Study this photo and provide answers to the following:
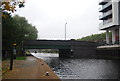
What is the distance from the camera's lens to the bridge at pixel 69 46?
68312 millimetres

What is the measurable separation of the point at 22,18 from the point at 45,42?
12.2m

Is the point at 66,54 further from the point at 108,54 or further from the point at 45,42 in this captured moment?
the point at 108,54

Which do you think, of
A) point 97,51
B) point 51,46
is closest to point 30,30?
point 51,46

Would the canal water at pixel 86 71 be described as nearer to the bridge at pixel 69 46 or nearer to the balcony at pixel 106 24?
the balcony at pixel 106 24

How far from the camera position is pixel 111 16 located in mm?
64562

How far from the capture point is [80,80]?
1576 centimetres

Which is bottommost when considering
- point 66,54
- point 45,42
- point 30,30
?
point 66,54

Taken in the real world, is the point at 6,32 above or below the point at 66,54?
above

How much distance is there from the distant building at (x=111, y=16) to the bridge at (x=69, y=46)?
855cm

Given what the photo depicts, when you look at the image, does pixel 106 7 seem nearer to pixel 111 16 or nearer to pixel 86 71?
pixel 111 16

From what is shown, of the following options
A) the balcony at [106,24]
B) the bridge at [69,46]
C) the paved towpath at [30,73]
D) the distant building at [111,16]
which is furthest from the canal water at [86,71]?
the bridge at [69,46]

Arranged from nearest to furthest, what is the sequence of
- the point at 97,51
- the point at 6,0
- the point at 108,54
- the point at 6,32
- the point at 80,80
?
the point at 6,0, the point at 80,80, the point at 6,32, the point at 108,54, the point at 97,51

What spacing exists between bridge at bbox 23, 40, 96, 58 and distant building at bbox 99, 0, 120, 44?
8550 millimetres

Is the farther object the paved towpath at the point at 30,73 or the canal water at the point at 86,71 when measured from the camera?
the canal water at the point at 86,71
